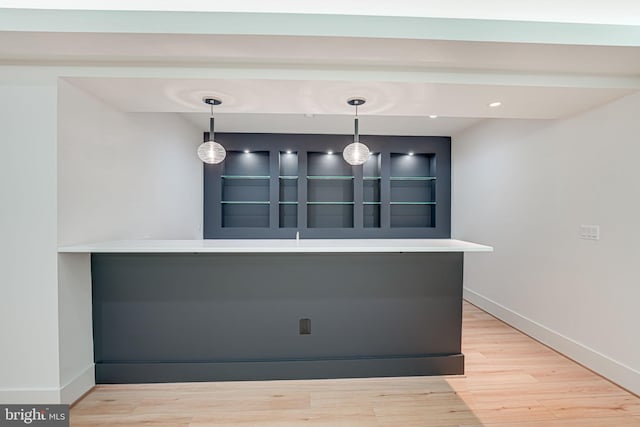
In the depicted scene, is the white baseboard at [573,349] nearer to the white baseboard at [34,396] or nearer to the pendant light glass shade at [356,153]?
the pendant light glass shade at [356,153]

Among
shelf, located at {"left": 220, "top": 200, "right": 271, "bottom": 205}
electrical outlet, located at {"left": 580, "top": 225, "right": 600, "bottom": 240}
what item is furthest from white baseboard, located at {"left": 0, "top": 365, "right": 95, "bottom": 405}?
electrical outlet, located at {"left": 580, "top": 225, "right": 600, "bottom": 240}

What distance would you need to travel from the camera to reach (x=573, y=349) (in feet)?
8.53

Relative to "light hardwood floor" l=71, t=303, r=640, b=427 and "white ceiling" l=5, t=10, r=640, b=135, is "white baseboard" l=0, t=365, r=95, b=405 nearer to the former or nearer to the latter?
"light hardwood floor" l=71, t=303, r=640, b=427

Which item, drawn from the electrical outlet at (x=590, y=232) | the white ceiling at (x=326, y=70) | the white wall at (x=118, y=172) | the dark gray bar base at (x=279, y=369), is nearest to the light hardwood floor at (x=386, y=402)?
the dark gray bar base at (x=279, y=369)

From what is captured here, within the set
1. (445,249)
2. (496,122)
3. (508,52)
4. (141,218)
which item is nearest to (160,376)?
(141,218)

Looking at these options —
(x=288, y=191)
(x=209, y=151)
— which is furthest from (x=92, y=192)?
(x=288, y=191)

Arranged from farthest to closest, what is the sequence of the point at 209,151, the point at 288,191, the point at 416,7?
the point at 288,191 → the point at 209,151 → the point at 416,7

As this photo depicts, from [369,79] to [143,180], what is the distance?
2.26 metres

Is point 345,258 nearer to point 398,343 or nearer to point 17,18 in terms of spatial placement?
point 398,343

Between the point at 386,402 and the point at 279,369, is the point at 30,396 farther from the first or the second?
the point at 386,402

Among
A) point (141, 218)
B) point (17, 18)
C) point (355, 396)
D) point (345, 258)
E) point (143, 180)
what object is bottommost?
point (355, 396)

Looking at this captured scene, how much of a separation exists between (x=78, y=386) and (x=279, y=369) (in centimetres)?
140

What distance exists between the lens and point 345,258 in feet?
7.54

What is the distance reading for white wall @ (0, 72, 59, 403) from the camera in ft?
6.13
